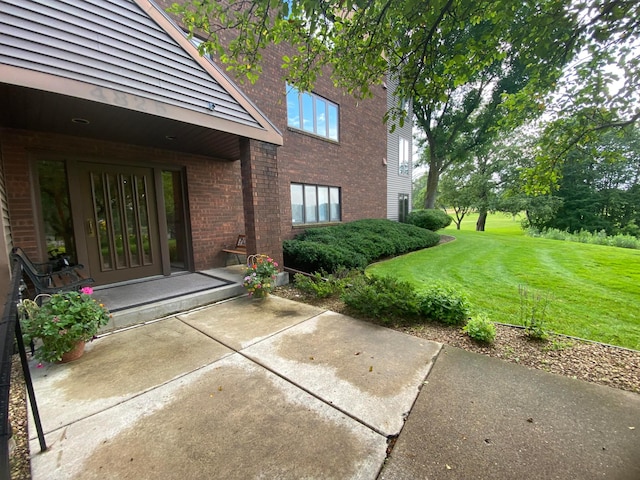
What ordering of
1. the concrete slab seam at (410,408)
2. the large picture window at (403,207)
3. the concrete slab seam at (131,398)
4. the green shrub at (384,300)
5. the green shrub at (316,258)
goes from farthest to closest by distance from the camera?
the large picture window at (403,207) < the green shrub at (316,258) < the green shrub at (384,300) < the concrete slab seam at (131,398) < the concrete slab seam at (410,408)

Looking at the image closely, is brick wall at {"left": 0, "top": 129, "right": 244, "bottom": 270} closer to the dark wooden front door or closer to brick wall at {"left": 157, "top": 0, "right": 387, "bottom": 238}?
the dark wooden front door

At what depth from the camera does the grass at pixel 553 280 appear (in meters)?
4.11

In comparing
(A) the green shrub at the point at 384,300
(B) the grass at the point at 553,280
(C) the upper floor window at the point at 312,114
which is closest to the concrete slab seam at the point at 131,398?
(A) the green shrub at the point at 384,300

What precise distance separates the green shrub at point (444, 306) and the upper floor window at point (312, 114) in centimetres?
717

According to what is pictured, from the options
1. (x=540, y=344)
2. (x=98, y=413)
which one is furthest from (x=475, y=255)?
(x=98, y=413)

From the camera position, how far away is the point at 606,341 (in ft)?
11.5

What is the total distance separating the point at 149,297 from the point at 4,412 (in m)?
3.88

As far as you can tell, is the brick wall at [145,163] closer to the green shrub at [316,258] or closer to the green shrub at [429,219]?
the green shrub at [316,258]

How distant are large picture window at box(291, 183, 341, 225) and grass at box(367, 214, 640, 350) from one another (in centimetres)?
301

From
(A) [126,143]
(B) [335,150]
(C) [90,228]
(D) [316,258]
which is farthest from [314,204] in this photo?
(C) [90,228]

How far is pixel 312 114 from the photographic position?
A: 9812 mm

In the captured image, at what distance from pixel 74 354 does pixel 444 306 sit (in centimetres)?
455

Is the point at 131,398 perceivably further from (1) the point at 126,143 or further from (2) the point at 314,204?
(2) the point at 314,204

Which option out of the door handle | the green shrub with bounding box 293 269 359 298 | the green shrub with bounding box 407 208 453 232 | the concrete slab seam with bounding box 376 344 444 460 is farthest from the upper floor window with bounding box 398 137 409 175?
the door handle
